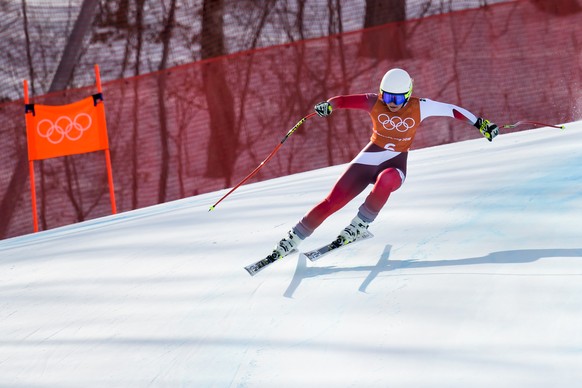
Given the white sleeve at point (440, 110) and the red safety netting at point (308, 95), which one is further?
the red safety netting at point (308, 95)

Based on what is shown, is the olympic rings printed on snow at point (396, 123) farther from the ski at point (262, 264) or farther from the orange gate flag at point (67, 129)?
the orange gate flag at point (67, 129)

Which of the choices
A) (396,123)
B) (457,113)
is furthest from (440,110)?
(396,123)

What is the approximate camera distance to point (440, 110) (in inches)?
195

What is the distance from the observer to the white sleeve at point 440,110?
193 inches

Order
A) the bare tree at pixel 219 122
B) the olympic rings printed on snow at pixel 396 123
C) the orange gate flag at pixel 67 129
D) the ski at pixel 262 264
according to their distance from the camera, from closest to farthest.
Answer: the ski at pixel 262 264 → the olympic rings printed on snow at pixel 396 123 → the orange gate flag at pixel 67 129 → the bare tree at pixel 219 122

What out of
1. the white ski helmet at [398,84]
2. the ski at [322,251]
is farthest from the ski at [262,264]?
the white ski helmet at [398,84]

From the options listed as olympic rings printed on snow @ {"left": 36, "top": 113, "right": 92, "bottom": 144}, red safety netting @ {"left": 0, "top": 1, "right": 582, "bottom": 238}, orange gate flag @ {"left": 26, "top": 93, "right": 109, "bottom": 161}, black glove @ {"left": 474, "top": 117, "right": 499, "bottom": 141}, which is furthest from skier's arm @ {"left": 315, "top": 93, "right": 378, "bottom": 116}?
red safety netting @ {"left": 0, "top": 1, "right": 582, "bottom": 238}

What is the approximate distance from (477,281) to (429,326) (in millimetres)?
496

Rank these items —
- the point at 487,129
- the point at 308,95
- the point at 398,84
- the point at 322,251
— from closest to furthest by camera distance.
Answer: the point at 398,84 < the point at 322,251 < the point at 487,129 < the point at 308,95

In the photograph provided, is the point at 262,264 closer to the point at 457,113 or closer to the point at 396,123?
the point at 396,123

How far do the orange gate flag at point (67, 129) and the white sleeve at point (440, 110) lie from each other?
182 inches

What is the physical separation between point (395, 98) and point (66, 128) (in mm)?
4996

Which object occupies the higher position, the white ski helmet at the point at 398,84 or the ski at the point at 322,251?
the white ski helmet at the point at 398,84

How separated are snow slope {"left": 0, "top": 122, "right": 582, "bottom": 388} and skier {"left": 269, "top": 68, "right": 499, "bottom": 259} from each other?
165 millimetres
